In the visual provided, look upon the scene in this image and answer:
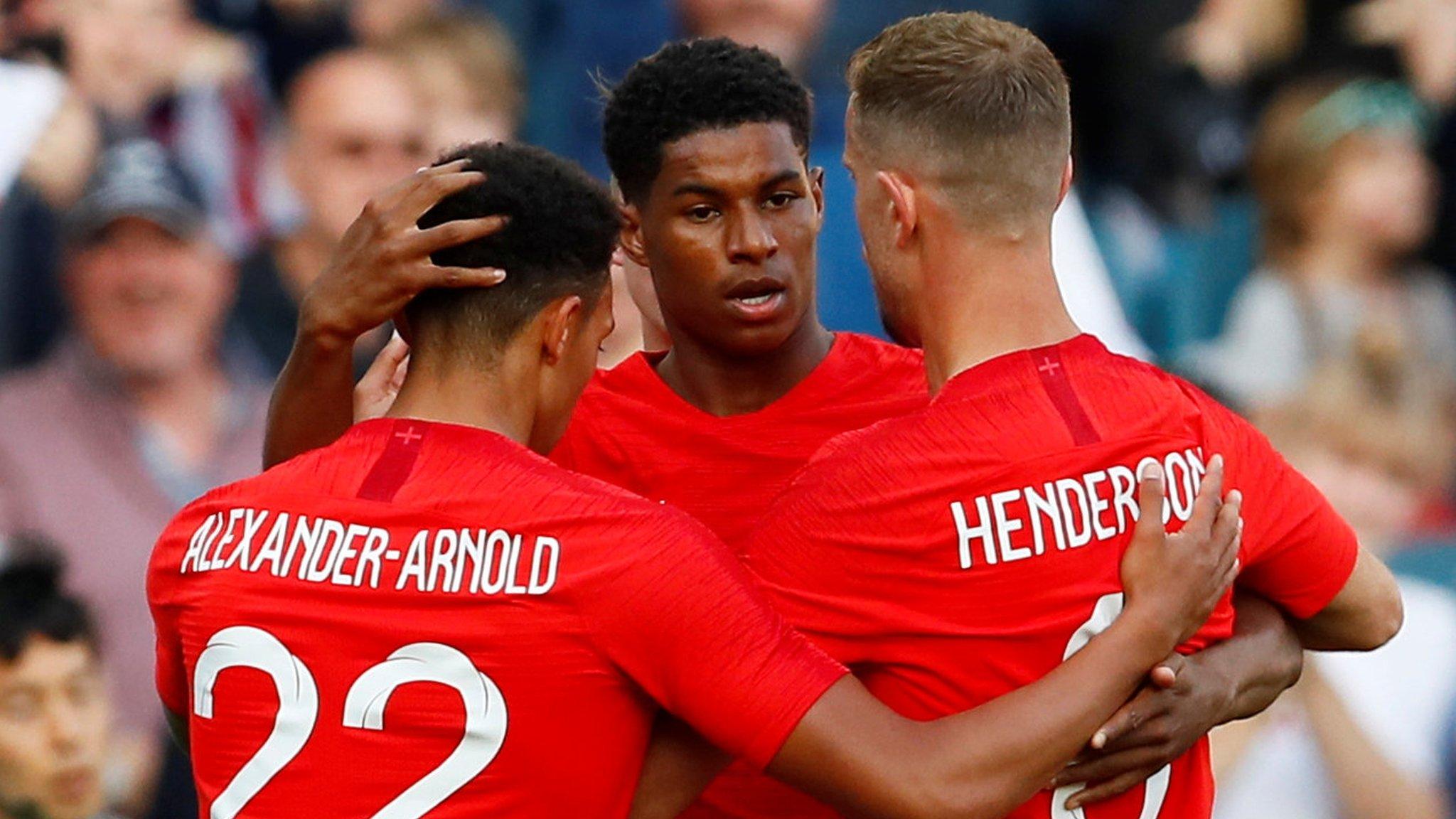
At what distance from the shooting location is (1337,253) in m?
8.29

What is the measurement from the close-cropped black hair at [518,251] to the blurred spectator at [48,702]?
186 inches

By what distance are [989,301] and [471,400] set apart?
2.66 feet

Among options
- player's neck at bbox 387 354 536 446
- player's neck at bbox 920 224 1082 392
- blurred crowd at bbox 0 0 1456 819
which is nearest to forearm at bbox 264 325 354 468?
player's neck at bbox 387 354 536 446

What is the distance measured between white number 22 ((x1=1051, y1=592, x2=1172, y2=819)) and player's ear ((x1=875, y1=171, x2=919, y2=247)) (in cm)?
65

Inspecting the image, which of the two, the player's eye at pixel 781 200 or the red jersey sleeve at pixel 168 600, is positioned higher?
the player's eye at pixel 781 200

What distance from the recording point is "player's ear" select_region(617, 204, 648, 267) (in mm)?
3578

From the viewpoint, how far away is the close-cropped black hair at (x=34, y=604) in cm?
706

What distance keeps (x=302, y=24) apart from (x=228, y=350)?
4.56 ft

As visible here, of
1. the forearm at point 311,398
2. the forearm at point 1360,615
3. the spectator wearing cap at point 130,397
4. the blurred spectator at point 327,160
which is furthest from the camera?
the blurred spectator at point 327,160

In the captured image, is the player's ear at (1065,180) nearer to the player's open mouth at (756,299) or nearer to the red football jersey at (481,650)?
the player's open mouth at (756,299)

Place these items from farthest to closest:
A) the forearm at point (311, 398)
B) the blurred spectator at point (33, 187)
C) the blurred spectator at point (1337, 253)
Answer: the blurred spectator at point (1337, 253) → the blurred spectator at point (33, 187) → the forearm at point (311, 398)

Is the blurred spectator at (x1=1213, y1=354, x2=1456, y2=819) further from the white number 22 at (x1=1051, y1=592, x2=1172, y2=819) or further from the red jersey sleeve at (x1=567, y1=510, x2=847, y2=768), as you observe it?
the red jersey sleeve at (x1=567, y1=510, x2=847, y2=768)

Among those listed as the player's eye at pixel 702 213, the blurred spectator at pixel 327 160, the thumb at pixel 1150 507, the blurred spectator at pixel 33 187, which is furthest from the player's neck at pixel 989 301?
the blurred spectator at pixel 33 187

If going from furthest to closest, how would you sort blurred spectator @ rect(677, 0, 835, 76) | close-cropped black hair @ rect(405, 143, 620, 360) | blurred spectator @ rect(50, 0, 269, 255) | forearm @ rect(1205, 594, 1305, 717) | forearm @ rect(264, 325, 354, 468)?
1. blurred spectator @ rect(677, 0, 835, 76)
2. blurred spectator @ rect(50, 0, 269, 255)
3. forearm @ rect(264, 325, 354, 468)
4. forearm @ rect(1205, 594, 1305, 717)
5. close-cropped black hair @ rect(405, 143, 620, 360)
